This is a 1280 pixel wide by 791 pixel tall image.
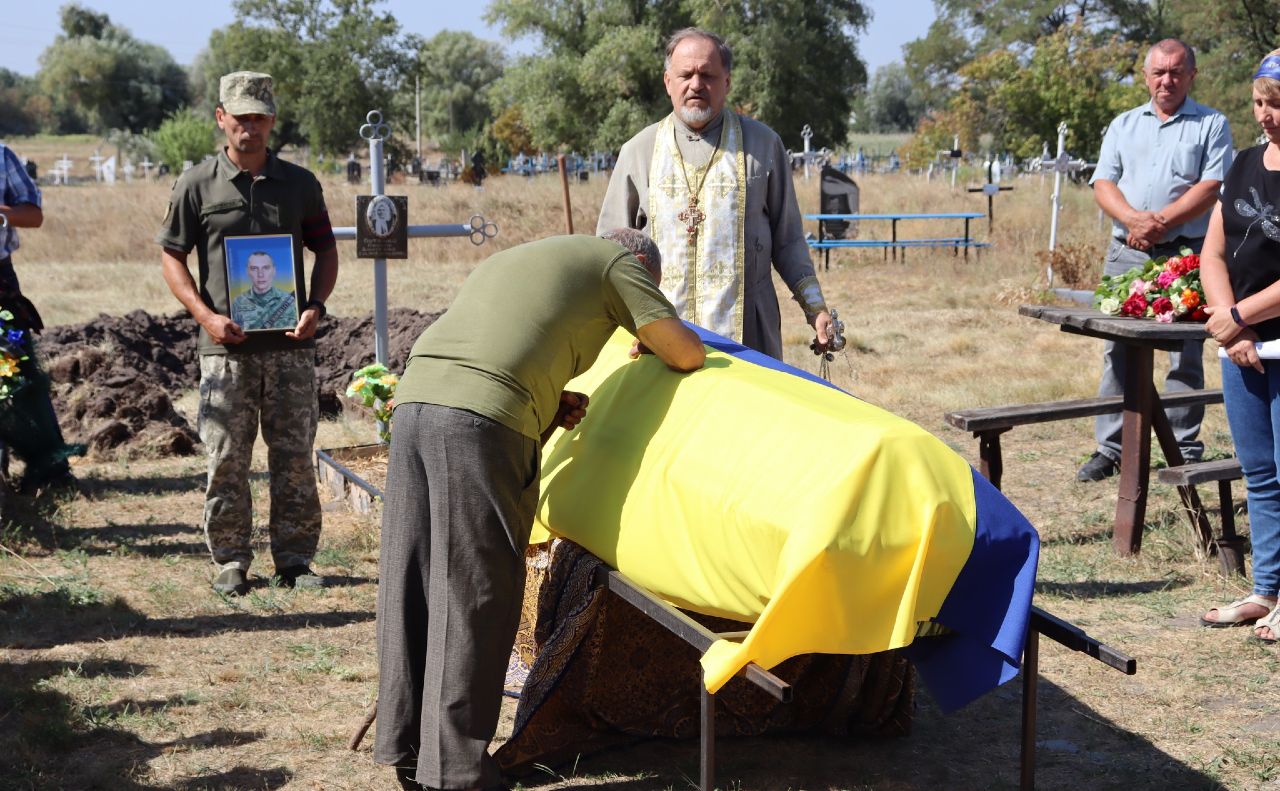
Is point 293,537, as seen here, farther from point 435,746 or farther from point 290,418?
point 435,746

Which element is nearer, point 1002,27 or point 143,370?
point 143,370

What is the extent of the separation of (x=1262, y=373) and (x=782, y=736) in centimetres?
220

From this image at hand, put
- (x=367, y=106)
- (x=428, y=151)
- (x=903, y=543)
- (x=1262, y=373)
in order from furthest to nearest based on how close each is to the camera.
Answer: (x=428, y=151) → (x=367, y=106) → (x=1262, y=373) → (x=903, y=543)

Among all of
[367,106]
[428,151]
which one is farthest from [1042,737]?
[428,151]

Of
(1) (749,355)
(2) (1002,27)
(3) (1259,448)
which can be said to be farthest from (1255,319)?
(2) (1002,27)

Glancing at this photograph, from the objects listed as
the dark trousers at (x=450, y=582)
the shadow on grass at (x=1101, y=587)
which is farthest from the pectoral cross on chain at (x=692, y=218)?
the shadow on grass at (x=1101, y=587)

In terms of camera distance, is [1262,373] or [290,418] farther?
[290,418]

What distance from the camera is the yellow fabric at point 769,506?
118 inches

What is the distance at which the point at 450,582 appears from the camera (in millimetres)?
3430

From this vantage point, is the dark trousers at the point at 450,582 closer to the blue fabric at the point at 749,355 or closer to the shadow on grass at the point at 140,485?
the blue fabric at the point at 749,355

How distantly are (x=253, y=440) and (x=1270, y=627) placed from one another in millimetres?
4112

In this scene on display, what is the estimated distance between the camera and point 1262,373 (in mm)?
4738

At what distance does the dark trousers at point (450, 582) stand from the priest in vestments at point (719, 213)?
1646mm

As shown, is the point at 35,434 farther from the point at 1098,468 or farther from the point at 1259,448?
the point at 1259,448
